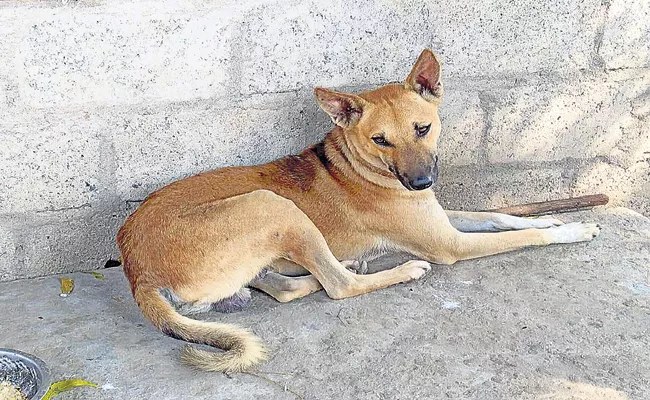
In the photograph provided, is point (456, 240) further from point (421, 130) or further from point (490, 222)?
point (421, 130)

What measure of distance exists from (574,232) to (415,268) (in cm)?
95

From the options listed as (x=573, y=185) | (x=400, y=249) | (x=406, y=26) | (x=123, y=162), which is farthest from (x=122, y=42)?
(x=573, y=185)

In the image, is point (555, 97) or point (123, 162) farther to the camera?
point (555, 97)

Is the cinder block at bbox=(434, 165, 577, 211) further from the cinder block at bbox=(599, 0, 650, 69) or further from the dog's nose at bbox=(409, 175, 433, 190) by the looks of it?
the dog's nose at bbox=(409, 175, 433, 190)

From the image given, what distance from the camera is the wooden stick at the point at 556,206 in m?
4.63

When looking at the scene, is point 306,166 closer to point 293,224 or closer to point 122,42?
point 293,224

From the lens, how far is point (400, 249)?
414cm

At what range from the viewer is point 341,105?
3.87m

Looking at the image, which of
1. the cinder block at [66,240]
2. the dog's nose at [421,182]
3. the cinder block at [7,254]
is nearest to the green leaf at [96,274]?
the cinder block at [66,240]

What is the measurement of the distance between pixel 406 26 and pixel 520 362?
6.23ft

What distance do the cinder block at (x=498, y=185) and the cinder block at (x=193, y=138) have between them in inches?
38.0

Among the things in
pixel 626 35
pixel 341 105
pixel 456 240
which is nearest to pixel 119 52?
pixel 341 105

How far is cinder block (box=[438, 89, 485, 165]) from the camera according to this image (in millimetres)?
4418

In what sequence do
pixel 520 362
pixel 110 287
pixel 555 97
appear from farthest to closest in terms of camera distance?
1. pixel 555 97
2. pixel 110 287
3. pixel 520 362
